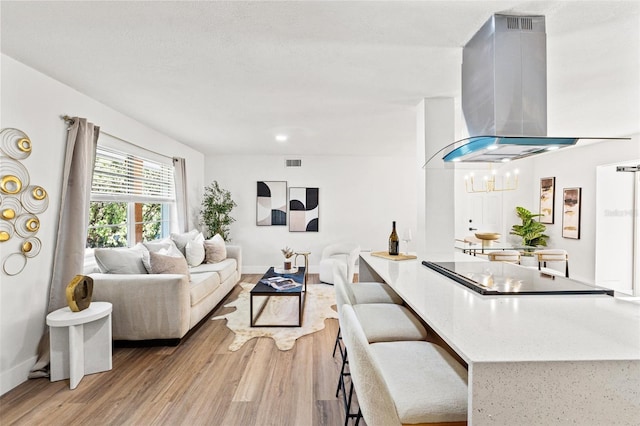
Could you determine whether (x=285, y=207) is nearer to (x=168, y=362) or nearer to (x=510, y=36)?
(x=168, y=362)

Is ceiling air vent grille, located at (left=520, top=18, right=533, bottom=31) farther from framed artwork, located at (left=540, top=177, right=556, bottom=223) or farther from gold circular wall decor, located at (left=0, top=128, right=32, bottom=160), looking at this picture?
framed artwork, located at (left=540, top=177, right=556, bottom=223)

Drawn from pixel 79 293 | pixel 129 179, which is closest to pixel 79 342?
pixel 79 293

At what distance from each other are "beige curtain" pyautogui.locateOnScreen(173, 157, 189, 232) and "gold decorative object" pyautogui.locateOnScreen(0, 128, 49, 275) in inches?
101

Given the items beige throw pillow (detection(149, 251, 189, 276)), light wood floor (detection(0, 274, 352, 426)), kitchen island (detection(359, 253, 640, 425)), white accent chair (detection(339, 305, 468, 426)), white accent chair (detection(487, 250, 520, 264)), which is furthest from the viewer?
white accent chair (detection(487, 250, 520, 264))

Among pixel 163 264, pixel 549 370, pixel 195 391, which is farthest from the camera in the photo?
pixel 163 264

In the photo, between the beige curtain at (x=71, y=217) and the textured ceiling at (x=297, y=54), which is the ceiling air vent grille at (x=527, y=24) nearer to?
the textured ceiling at (x=297, y=54)

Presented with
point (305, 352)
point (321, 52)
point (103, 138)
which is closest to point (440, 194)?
point (321, 52)

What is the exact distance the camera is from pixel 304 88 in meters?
Answer: 2.85

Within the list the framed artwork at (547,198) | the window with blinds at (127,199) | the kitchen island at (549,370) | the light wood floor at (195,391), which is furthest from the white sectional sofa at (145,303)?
the framed artwork at (547,198)

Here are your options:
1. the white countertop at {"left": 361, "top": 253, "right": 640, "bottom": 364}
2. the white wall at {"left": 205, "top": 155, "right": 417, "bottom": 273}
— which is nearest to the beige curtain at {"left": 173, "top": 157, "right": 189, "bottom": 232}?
→ the white wall at {"left": 205, "top": 155, "right": 417, "bottom": 273}

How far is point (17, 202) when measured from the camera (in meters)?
2.39

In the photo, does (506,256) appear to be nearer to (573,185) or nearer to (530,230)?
(530,230)

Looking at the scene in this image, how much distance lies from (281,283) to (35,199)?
7.90 ft

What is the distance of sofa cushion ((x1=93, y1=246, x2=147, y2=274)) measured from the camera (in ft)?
10.1
